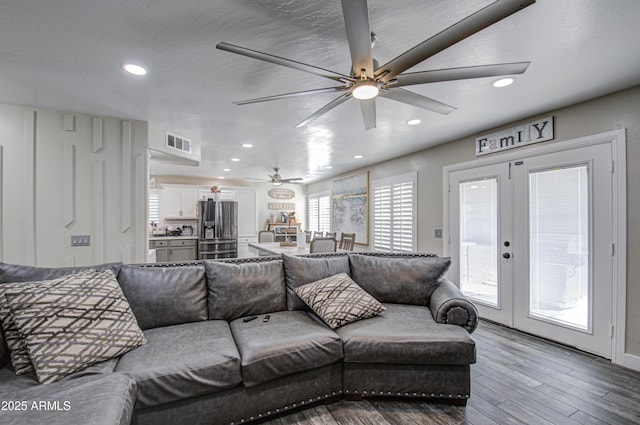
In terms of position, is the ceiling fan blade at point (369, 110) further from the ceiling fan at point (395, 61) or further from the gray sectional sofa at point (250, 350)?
the gray sectional sofa at point (250, 350)

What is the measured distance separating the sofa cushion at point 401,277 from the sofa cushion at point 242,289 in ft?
2.57

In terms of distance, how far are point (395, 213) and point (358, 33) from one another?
4.00m

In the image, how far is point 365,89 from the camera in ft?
5.57

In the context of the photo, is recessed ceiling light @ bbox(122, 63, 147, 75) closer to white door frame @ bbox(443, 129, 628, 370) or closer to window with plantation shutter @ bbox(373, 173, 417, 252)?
window with plantation shutter @ bbox(373, 173, 417, 252)

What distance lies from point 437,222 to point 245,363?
3.50 metres

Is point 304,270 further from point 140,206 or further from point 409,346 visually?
point 140,206

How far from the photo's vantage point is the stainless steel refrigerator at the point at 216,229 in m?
6.21

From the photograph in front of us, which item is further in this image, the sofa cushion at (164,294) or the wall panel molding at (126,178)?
the wall panel molding at (126,178)

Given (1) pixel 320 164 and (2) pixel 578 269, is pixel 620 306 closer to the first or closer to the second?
(2) pixel 578 269

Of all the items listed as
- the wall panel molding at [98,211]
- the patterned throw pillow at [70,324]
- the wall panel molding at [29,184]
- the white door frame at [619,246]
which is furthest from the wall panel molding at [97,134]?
the white door frame at [619,246]

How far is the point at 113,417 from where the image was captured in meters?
1.08

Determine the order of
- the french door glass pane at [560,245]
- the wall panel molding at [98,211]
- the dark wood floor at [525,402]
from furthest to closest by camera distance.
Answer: the wall panel molding at [98,211] → the french door glass pane at [560,245] → the dark wood floor at [525,402]

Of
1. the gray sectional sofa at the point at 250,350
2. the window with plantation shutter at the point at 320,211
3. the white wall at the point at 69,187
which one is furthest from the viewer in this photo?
the window with plantation shutter at the point at 320,211

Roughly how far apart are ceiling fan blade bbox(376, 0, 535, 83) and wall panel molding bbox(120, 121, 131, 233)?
3.12m
